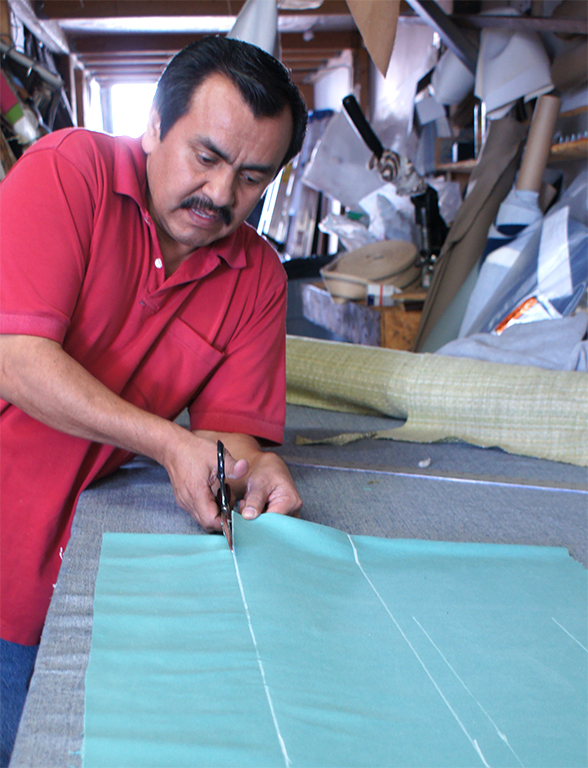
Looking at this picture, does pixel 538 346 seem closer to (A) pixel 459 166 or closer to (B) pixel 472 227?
(B) pixel 472 227

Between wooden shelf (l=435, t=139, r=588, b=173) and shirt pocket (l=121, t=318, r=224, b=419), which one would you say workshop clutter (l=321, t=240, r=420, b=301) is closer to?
wooden shelf (l=435, t=139, r=588, b=173)

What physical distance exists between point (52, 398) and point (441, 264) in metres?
1.80

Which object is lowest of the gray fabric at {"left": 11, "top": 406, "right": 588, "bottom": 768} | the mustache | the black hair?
the gray fabric at {"left": 11, "top": 406, "right": 588, "bottom": 768}

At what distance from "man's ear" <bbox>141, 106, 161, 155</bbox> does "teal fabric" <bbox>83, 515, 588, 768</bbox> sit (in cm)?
67

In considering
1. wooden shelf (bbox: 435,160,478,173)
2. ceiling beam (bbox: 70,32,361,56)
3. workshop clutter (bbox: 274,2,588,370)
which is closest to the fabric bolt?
workshop clutter (bbox: 274,2,588,370)

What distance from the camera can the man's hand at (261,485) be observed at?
92 centimetres

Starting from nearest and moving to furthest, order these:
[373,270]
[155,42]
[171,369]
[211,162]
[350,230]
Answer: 1. [211,162]
2. [171,369]
3. [373,270]
4. [350,230]
5. [155,42]

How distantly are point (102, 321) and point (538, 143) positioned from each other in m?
1.65

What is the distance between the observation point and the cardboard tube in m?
2.10

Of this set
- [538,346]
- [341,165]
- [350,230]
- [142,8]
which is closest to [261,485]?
[538,346]

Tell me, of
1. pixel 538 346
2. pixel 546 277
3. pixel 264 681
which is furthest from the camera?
pixel 546 277

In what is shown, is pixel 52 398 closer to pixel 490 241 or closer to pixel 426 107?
pixel 490 241

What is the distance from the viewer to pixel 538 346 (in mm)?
1652

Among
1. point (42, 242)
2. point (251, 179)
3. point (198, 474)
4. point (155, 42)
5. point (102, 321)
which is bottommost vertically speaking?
point (198, 474)
